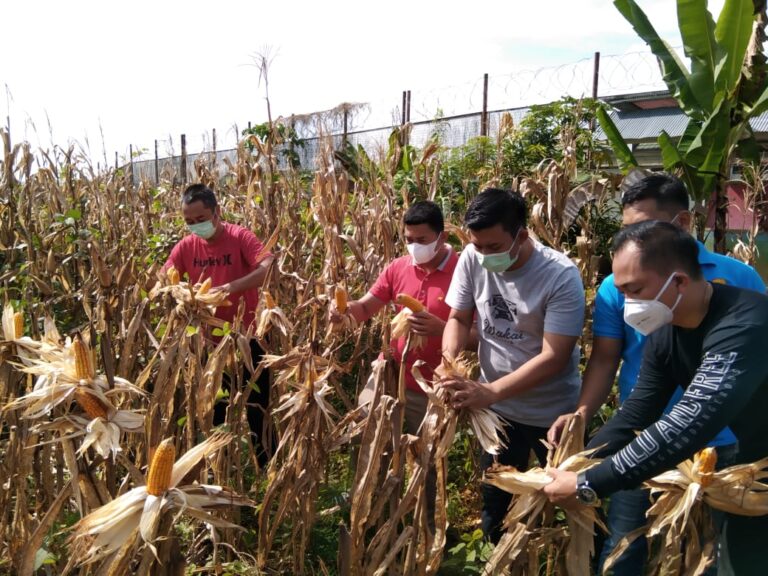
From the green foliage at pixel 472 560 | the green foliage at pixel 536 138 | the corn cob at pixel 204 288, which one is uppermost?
the green foliage at pixel 536 138

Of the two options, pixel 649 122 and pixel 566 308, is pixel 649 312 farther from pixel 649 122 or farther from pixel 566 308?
pixel 649 122

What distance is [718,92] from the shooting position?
5.29m

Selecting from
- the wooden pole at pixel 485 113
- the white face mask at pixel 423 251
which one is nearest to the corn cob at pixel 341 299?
the white face mask at pixel 423 251

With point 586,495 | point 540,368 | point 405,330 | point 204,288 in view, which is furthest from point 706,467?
point 204,288

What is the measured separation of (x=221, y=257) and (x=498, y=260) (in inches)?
74.8

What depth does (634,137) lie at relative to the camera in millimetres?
8594

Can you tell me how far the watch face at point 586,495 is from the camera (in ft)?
5.50

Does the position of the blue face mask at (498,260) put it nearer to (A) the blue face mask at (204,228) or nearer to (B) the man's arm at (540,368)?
(B) the man's arm at (540,368)

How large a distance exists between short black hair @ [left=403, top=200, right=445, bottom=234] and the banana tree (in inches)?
125

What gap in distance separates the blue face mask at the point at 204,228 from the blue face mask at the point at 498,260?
1.85 meters

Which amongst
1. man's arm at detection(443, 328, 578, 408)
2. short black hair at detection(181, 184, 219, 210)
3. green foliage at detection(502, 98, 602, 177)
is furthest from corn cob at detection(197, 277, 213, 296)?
green foliage at detection(502, 98, 602, 177)

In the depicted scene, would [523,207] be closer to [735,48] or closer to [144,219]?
[735,48]

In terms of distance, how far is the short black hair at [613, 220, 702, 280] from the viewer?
67.2 inches

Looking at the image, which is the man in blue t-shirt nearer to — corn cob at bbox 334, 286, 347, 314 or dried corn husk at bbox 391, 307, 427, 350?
dried corn husk at bbox 391, 307, 427, 350
